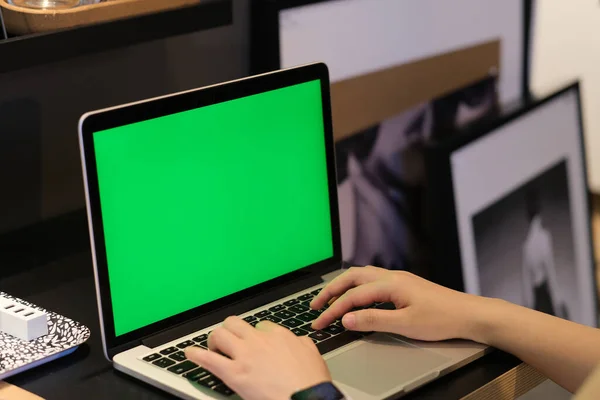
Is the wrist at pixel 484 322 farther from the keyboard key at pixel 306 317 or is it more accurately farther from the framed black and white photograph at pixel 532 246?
the framed black and white photograph at pixel 532 246

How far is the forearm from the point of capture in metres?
0.98

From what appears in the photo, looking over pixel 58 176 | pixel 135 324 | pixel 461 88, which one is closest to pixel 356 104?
pixel 461 88

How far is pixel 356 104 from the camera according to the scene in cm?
171

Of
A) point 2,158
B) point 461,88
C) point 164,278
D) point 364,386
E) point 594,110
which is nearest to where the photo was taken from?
point 364,386

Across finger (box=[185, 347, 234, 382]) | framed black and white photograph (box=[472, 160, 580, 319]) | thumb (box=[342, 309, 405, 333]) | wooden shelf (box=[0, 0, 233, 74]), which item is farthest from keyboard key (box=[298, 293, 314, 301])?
framed black and white photograph (box=[472, 160, 580, 319])

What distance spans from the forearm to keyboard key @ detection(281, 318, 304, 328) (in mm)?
199

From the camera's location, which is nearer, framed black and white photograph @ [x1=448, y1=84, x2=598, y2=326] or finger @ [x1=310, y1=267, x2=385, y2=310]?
finger @ [x1=310, y1=267, x2=385, y2=310]

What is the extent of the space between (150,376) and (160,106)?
295mm

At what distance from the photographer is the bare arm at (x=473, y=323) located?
0.98 m

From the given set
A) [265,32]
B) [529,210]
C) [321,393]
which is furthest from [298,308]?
[529,210]

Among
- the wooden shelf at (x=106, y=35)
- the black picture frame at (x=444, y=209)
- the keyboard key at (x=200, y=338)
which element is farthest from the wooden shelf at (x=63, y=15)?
the black picture frame at (x=444, y=209)

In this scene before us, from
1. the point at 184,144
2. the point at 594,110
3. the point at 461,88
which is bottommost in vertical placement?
the point at 594,110

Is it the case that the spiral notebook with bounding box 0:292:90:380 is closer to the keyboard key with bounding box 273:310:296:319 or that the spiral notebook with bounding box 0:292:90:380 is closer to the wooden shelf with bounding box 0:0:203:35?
the keyboard key with bounding box 273:310:296:319

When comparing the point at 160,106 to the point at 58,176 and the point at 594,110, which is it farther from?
the point at 594,110
